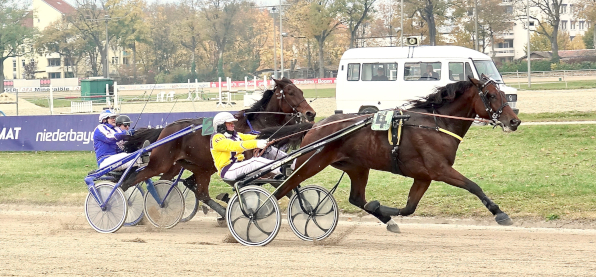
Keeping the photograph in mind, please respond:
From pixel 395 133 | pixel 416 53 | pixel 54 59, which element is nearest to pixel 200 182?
pixel 395 133

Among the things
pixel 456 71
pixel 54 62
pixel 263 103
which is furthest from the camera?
pixel 54 62

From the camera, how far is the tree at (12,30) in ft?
218

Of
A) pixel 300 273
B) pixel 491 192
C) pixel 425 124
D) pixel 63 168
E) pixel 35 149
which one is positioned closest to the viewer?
pixel 300 273

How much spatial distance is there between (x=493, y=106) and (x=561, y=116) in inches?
495

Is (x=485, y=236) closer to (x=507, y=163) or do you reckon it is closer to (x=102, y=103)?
(x=507, y=163)

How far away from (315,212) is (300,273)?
188cm

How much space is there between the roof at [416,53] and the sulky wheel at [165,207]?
36.1 feet

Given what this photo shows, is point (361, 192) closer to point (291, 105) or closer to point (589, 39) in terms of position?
point (291, 105)

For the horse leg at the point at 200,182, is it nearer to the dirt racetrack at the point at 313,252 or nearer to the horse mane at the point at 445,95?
the dirt racetrack at the point at 313,252

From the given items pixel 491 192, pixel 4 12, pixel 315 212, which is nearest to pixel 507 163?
pixel 491 192

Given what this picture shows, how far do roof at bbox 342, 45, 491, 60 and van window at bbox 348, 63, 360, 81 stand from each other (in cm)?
22

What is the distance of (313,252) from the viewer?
7230mm

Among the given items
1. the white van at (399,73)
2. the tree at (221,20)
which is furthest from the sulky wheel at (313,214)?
the tree at (221,20)

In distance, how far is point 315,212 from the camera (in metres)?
8.05
